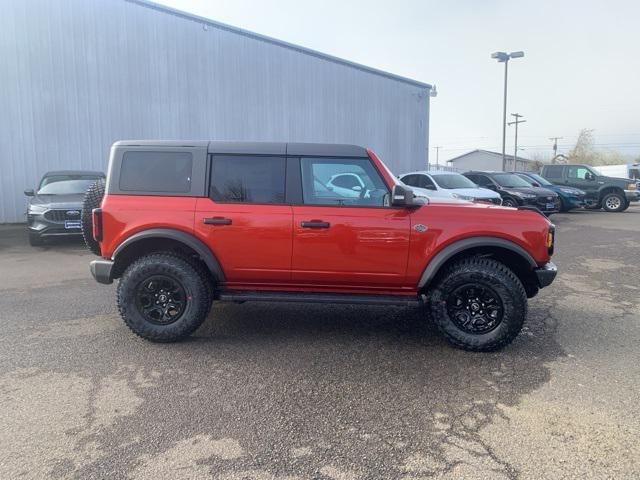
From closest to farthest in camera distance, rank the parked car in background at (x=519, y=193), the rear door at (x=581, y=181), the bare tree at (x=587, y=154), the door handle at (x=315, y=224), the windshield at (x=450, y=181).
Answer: the door handle at (x=315, y=224), the windshield at (x=450, y=181), the parked car in background at (x=519, y=193), the rear door at (x=581, y=181), the bare tree at (x=587, y=154)

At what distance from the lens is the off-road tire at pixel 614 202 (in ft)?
60.3

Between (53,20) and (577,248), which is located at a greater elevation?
(53,20)

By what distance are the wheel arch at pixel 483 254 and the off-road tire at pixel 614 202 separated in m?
16.8

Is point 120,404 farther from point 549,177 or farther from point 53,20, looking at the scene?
point 549,177

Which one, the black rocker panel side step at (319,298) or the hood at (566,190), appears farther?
the hood at (566,190)

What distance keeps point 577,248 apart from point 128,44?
1438cm

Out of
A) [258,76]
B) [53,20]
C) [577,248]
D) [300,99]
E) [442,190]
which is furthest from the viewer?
[300,99]

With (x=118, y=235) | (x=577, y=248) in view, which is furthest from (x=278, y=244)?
(x=577, y=248)

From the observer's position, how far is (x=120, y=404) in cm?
331

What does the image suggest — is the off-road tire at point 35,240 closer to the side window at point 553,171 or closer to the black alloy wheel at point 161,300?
the black alloy wheel at point 161,300

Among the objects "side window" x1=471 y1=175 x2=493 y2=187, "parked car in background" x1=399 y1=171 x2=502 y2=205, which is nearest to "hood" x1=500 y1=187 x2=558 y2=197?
"side window" x1=471 y1=175 x2=493 y2=187

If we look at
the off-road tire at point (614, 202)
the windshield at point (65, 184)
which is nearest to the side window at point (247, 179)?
the windshield at point (65, 184)

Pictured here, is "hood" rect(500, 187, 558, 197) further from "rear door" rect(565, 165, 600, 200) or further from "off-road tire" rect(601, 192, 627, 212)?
"off-road tire" rect(601, 192, 627, 212)

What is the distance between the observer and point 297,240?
4309 mm
